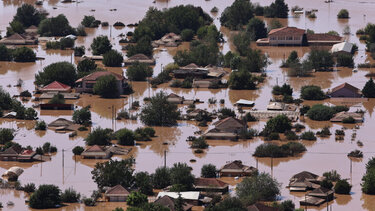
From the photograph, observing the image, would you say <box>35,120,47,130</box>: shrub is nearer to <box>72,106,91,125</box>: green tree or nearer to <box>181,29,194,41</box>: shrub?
<box>72,106,91,125</box>: green tree

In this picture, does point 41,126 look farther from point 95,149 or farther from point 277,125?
point 277,125

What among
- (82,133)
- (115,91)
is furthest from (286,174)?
(115,91)

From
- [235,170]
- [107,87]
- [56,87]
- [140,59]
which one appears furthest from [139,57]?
[235,170]

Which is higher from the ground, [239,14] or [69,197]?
[239,14]

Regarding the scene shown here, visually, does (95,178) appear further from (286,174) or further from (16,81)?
(16,81)

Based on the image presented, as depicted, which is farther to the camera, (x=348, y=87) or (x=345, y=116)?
(x=348, y=87)

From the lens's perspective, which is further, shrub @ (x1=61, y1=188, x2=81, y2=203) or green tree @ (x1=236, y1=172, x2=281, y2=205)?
shrub @ (x1=61, y1=188, x2=81, y2=203)

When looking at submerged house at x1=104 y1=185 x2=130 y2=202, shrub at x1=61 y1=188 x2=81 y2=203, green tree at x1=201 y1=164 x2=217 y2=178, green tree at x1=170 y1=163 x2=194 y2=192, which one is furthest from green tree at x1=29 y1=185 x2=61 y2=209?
green tree at x1=201 y1=164 x2=217 y2=178
